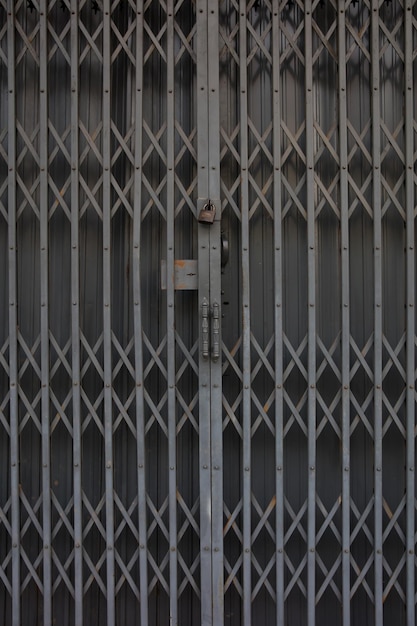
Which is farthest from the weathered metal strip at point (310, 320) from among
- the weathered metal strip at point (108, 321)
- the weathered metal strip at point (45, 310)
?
the weathered metal strip at point (45, 310)

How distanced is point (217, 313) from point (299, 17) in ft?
5.57

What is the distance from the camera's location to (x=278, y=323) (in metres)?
2.40

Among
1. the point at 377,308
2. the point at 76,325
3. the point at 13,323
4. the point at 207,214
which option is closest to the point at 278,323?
the point at 377,308

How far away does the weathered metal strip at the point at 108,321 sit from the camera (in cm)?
237

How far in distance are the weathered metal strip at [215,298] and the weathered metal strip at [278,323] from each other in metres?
0.30

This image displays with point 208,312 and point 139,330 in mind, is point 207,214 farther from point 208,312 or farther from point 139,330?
point 139,330

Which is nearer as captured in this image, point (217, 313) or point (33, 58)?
point (217, 313)

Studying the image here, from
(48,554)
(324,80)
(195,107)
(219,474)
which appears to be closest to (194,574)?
(219,474)

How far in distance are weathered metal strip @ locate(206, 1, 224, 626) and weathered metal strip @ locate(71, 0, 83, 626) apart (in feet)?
2.32

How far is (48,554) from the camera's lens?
240cm

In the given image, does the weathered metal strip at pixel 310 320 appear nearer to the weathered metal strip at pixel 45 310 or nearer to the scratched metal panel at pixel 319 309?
the scratched metal panel at pixel 319 309

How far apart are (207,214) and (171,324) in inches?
23.9

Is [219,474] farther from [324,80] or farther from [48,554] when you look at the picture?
[324,80]

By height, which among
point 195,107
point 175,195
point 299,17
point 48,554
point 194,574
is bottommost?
point 194,574
